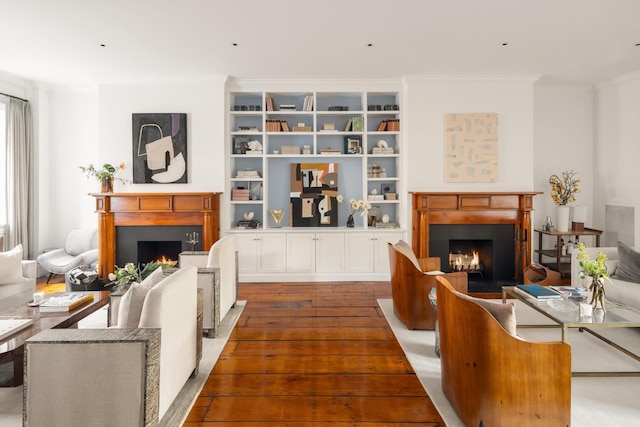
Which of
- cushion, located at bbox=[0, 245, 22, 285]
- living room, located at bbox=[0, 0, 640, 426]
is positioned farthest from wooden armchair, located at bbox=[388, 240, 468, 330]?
cushion, located at bbox=[0, 245, 22, 285]

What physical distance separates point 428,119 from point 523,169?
1538 mm

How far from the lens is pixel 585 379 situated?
9.90ft

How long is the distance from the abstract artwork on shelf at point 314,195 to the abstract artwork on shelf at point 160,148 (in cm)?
166

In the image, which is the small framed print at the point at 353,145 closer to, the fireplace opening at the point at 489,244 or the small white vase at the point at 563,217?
the fireplace opening at the point at 489,244

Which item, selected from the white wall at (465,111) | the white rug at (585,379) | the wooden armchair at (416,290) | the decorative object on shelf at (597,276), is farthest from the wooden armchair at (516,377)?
the white wall at (465,111)

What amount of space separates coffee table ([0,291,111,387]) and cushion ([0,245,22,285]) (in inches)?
43.8

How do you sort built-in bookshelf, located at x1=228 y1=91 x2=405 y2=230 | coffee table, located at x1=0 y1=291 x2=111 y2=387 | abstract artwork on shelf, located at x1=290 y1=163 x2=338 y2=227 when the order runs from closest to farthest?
coffee table, located at x1=0 y1=291 x2=111 y2=387 < built-in bookshelf, located at x1=228 y1=91 x2=405 y2=230 < abstract artwork on shelf, located at x1=290 y1=163 x2=338 y2=227

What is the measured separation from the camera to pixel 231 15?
3.91 meters

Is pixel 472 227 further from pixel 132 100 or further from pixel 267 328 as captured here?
pixel 132 100

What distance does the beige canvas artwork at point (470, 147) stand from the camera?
601 cm

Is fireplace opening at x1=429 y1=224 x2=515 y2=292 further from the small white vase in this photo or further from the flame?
the small white vase

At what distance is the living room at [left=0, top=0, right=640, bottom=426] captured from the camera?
4.63 meters

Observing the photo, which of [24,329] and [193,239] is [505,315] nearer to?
[24,329]

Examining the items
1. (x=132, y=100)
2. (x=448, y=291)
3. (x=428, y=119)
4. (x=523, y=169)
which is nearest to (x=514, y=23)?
(x=428, y=119)
